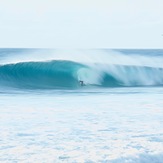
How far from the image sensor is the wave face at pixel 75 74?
16.5 meters

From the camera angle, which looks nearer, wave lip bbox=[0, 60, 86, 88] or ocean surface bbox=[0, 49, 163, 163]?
ocean surface bbox=[0, 49, 163, 163]

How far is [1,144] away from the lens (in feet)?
16.9

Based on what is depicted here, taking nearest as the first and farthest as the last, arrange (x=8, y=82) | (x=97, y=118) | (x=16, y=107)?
1. (x=97, y=118)
2. (x=16, y=107)
3. (x=8, y=82)

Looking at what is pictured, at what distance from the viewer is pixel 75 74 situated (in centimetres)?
1783

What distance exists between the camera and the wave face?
651 inches

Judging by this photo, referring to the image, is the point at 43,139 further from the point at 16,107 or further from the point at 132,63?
the point at 132,63

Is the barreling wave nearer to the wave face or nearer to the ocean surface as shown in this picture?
the wave face

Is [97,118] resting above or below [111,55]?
below

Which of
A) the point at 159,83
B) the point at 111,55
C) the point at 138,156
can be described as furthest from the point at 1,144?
the point at 111,55

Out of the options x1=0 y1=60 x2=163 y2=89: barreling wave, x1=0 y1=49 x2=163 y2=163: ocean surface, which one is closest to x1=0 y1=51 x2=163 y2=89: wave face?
x1=0 y1=60 x2=163 y2=89: barreling wave

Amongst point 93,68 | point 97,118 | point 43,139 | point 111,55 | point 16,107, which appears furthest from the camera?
point 111,55

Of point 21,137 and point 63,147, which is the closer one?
point 63,147

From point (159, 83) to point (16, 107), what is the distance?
989 centimetres

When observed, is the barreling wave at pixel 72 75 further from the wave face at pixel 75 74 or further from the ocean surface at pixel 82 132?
the ocean surface at pixel 82 132
